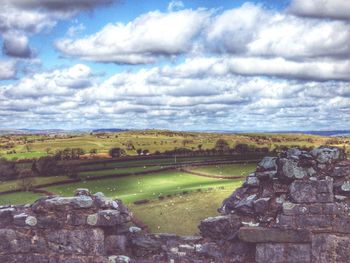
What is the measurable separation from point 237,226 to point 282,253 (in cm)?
118

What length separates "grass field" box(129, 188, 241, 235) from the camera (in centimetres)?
2470

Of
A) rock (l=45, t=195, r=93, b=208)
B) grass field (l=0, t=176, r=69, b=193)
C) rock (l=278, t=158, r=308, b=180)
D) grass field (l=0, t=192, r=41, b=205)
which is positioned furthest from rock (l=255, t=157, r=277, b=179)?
grass field (l=0, t=176, r=69, b=193)

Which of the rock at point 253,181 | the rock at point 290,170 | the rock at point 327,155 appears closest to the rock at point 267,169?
the rock at point 253,181

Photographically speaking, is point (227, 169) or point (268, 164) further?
point (227, 169)

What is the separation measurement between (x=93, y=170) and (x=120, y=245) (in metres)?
50.9

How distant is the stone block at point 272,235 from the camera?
10.4m

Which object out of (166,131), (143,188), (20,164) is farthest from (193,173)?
→ (166,131)

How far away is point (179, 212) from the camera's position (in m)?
27.8

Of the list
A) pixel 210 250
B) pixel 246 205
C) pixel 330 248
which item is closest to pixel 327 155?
pixel 330 248

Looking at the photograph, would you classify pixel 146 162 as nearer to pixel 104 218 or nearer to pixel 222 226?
pixel 104 218

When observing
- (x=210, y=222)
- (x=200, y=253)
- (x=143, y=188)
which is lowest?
(x=143, y=188)

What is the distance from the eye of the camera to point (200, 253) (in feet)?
36.6

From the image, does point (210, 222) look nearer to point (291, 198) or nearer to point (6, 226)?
point (291, 198)

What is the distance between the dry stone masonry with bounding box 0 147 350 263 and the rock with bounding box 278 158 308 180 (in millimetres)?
22
